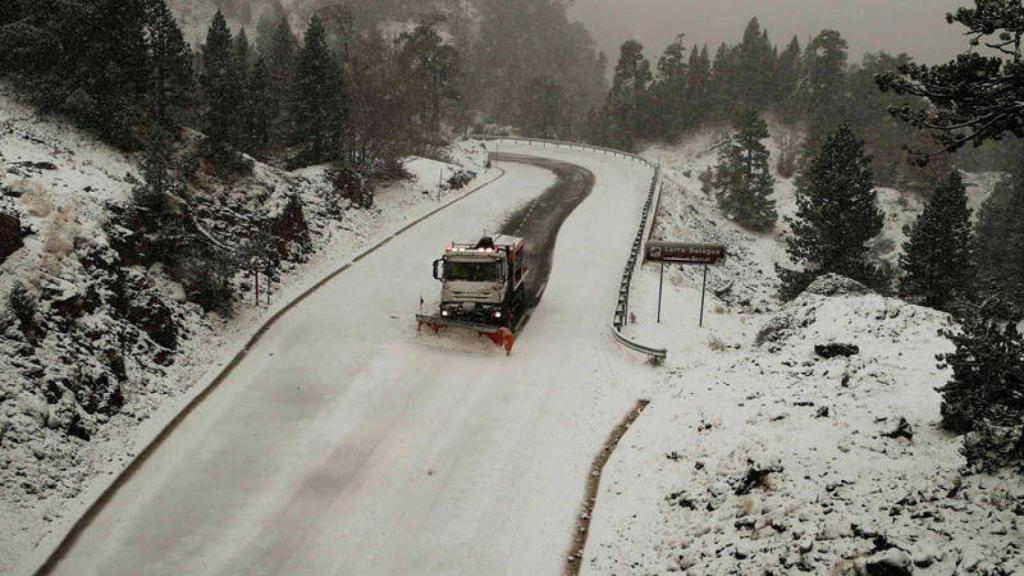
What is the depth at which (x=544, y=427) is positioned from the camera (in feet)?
57.9

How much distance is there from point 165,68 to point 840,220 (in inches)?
1289

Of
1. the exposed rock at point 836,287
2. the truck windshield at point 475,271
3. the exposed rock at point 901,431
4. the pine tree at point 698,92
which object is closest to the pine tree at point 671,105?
the pine tree at point 698,92

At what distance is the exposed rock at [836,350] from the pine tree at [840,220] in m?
19.2

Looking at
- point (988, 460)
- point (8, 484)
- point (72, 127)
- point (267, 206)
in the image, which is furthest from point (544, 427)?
point (72, 127)

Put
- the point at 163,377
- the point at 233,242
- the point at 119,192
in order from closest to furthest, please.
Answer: the point at 163,377 → the point at 119,192 → the point at 233,242

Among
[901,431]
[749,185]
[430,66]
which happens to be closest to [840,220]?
[901,431]

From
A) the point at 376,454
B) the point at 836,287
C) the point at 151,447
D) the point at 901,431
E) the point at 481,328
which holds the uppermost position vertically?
the point at 836,287

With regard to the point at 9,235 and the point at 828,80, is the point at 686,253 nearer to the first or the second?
the point at 9,235

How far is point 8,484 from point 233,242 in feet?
44.3

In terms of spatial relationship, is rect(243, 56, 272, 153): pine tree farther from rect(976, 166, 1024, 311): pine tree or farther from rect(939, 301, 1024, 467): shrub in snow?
rect(976, 166, 1024, 311): pine tree

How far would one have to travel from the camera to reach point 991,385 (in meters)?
10.3

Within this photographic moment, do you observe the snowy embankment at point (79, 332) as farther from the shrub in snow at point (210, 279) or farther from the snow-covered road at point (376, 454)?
the snow-covered road at point (376, 454)

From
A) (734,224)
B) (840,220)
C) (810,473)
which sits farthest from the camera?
(734,224)

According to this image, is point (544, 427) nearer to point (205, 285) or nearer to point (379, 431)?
point (379, 431)
